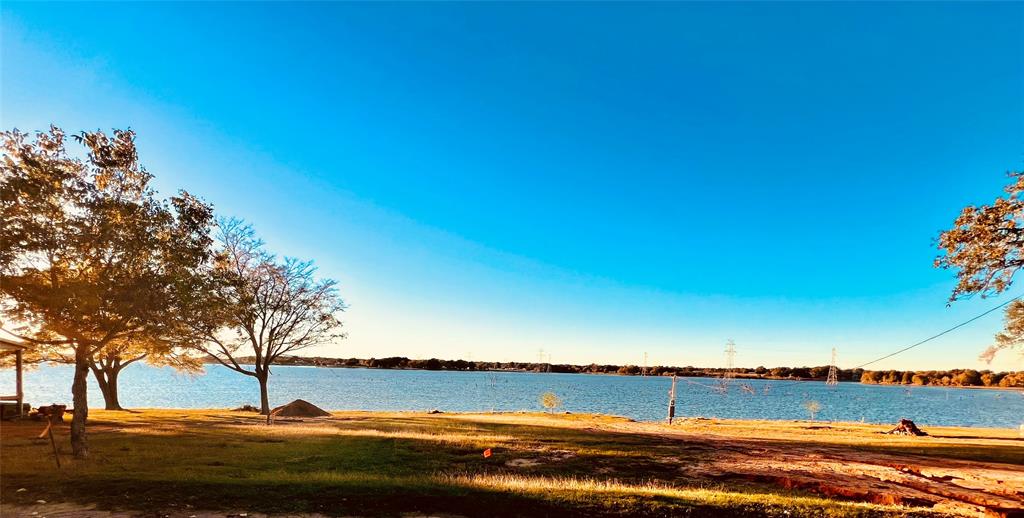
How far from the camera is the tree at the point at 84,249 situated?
1878 centimetres

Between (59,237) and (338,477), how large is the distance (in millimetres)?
14199

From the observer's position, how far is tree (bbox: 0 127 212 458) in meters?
18.8

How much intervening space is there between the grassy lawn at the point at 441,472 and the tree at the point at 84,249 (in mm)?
4784

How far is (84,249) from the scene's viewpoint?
64.5 ft

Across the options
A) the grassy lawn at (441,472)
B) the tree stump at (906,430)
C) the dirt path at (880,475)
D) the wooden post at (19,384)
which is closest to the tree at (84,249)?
the grassy lawn at (441,472)

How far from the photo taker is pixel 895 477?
19.8 meters

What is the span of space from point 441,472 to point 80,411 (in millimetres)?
14162

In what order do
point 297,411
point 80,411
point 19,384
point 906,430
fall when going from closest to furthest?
point 80,411 < point 19,384 < point 297,411 < point 906,430

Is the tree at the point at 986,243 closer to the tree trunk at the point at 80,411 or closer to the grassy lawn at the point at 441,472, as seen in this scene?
the grassy lawn at the point at 441,472

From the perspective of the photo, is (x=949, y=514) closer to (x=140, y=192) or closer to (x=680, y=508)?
(x=680, y=508)

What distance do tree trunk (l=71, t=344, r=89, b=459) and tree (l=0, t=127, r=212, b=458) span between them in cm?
4

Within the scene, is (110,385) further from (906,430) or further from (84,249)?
(906,430)

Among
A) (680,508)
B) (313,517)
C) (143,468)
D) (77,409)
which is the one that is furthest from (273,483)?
(680,508)

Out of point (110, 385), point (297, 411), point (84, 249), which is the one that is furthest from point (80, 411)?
point (110, 385)
